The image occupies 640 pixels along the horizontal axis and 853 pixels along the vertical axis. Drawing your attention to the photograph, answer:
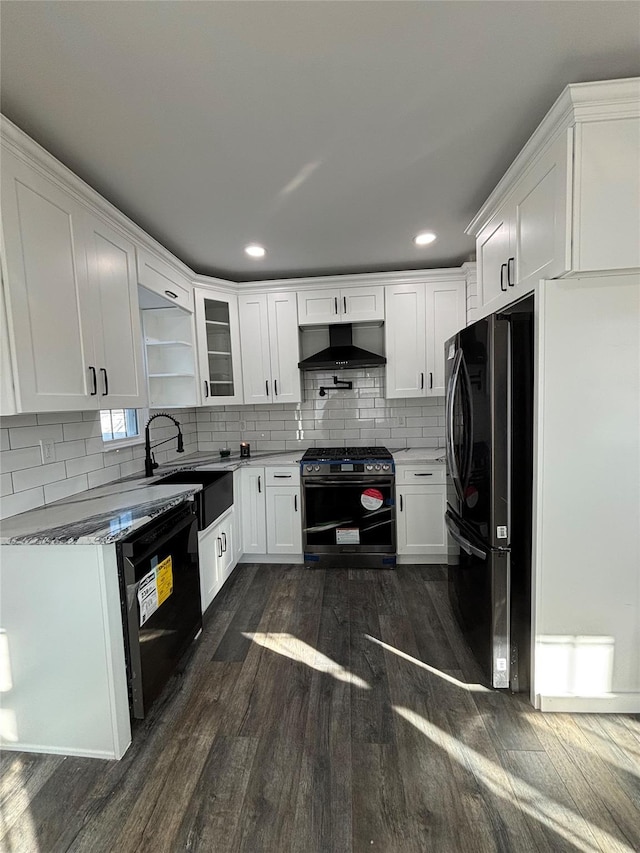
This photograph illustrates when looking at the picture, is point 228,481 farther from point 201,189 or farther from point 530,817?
point 530,817

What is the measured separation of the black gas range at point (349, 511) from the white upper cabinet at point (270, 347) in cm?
75

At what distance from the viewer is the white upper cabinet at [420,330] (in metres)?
3.10

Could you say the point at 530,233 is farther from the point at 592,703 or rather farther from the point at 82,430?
the point at 82,430

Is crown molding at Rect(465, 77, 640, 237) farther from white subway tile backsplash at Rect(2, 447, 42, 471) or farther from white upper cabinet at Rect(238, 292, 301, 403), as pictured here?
white subway tile backsplash at Rect(2, 447, 42, 471)

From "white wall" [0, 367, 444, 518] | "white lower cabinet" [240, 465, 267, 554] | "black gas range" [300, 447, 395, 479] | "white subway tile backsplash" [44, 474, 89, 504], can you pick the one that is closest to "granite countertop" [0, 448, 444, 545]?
"white subway tile backsplash" [44, 474, 89, 504]

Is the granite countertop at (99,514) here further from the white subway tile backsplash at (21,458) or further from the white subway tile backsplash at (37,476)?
the white subway tile backsplash at (21,458)

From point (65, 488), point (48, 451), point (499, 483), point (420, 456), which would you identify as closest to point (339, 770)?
point (499, 483)

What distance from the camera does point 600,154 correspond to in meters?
1.32

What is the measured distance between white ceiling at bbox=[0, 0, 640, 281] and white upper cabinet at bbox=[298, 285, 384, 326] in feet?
3.47

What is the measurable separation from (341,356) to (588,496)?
2107 millimetres

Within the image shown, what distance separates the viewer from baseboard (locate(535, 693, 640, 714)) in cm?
158

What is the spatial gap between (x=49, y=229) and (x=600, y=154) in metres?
2.19

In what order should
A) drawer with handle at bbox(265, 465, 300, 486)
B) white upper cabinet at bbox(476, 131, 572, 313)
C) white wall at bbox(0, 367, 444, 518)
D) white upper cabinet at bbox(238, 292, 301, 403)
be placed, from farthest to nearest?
white wall at bbox(0, 367, 444, 518) → white upper cabinet at bbox(238, 292, 301, 403) → drawer with handle at bbox(265, 465, 300, 486) → white upper cabinet at bbox(476, 131, 572, 313)

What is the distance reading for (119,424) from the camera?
2547mm
